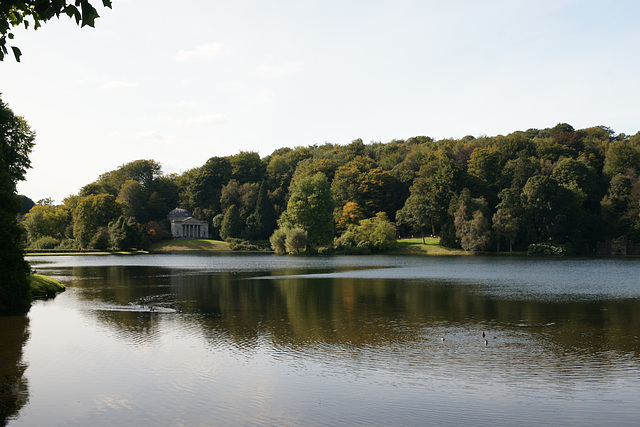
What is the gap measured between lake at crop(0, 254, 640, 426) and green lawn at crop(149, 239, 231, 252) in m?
87.1

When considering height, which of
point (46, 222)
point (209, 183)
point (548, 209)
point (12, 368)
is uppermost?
point (209, 183)

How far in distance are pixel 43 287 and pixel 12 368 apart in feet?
61.2

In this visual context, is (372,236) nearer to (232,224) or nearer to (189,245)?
(232,224)

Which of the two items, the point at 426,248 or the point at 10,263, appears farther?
the point at 426,248

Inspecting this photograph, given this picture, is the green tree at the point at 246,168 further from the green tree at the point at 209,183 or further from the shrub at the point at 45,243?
the shrub at the point at 45,243

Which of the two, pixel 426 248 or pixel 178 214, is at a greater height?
pixel 178 214

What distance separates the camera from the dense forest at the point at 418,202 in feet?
287

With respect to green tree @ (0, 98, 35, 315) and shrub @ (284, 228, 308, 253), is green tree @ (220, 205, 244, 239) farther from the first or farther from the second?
green tree @ (0, 98, 35, 315)

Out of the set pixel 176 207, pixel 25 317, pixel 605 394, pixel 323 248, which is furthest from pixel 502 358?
pixel 176 207

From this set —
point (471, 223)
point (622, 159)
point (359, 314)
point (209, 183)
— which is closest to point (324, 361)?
point (359, 314)

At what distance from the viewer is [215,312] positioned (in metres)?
25.2

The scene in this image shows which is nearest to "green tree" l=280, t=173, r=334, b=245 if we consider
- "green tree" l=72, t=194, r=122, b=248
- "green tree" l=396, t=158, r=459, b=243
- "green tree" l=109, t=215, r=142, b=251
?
"green tree" l=396, t=158, r=459, b=243

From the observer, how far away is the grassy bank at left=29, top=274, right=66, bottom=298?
30.8 meters

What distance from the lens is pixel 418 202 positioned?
98000 millimetres
